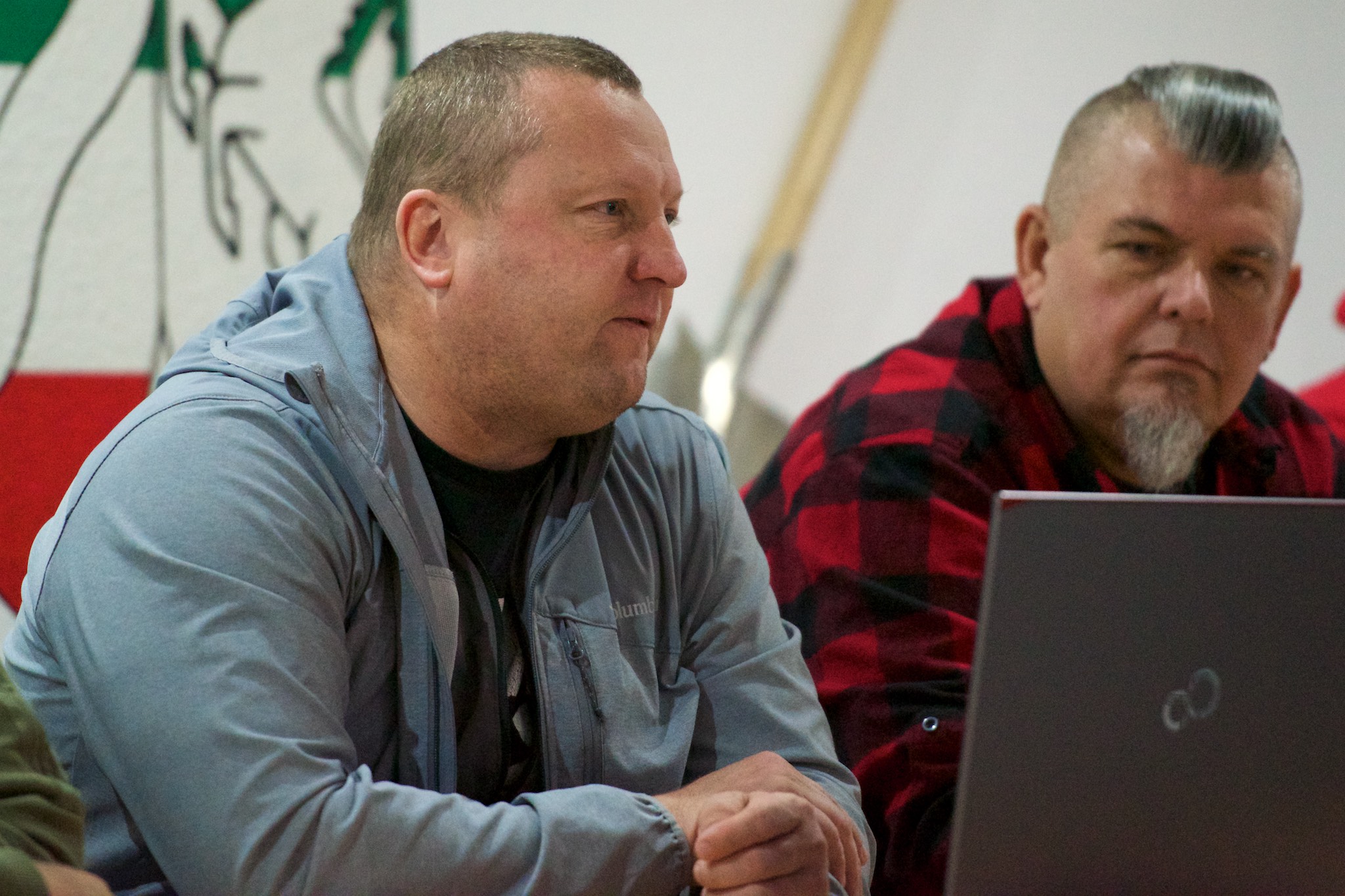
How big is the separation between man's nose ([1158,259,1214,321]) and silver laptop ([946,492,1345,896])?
0.77 meters

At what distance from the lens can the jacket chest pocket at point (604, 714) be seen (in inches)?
46.5

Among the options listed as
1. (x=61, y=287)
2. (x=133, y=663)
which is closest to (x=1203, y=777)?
(x=133, y=663)

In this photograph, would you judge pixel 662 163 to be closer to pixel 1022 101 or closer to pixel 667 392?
pixel 667 392

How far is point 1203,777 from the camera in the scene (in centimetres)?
89

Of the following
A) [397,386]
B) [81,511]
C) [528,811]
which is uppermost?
[397,386]

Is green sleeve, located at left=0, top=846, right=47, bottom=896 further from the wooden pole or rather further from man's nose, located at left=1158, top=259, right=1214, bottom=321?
the wooden pole

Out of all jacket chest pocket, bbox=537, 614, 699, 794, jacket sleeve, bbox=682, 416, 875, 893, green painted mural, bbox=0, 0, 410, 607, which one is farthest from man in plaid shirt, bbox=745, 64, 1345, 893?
green painted mural, bbox=0, 0, 410, 607

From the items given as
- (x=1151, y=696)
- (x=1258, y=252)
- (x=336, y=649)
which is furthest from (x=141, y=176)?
(x=1151, y=696)

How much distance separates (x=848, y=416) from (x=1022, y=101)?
4.46 ft

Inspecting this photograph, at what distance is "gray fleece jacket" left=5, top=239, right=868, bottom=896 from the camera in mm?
947

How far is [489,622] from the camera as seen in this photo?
3.91 feet

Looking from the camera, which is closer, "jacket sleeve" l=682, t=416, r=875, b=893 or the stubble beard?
"jacket sleeve" l=682, t=416, r=875, b=893

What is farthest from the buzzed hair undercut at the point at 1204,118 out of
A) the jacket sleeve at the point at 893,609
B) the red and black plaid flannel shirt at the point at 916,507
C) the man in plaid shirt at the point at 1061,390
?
the jacket sleeve at the point at 893,609

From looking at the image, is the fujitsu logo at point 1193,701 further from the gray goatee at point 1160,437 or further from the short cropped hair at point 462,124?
the gray goatee at point 1160,437
